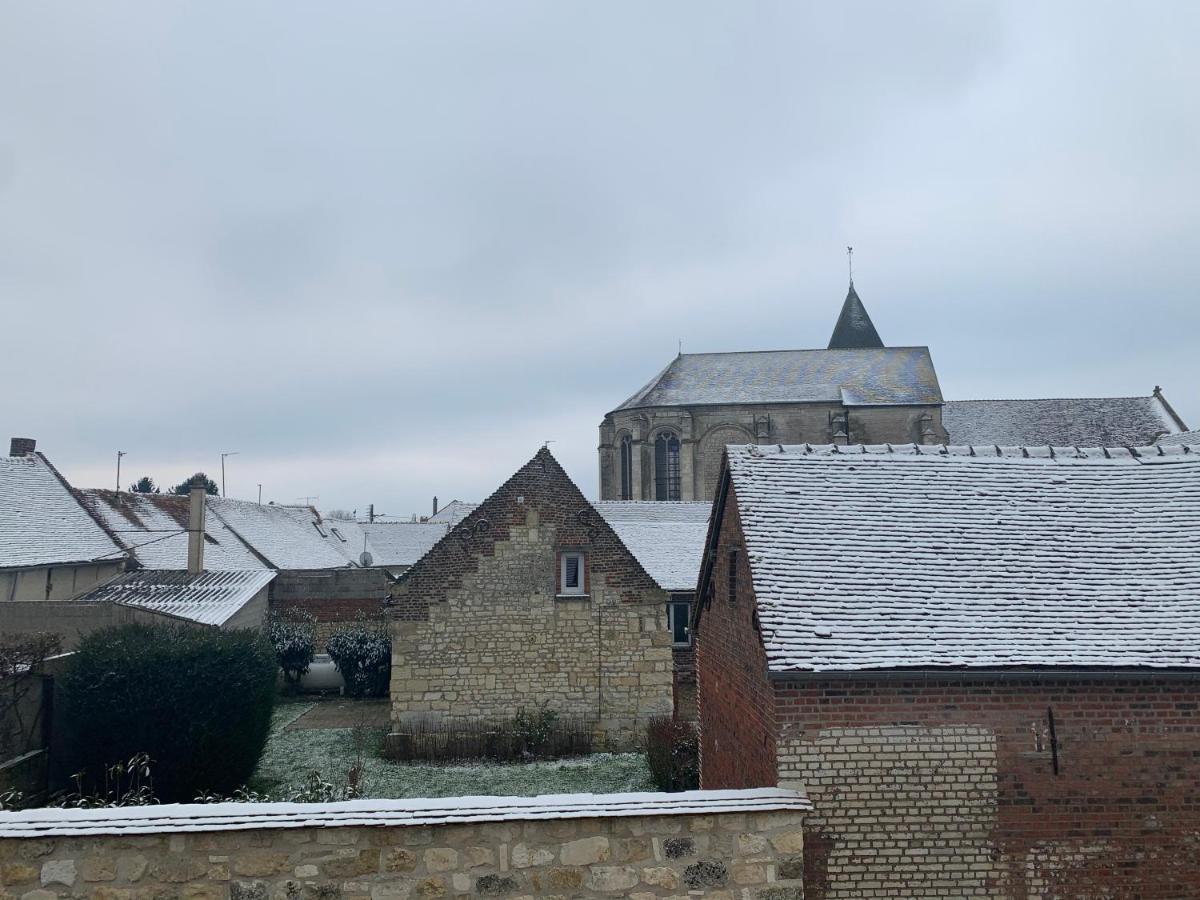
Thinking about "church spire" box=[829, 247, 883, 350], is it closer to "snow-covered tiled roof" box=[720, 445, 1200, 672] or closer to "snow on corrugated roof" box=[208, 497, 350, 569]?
"snow on corrugated roof" box=[208, 497, 350, 569]

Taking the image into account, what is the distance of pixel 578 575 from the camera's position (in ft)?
55.0

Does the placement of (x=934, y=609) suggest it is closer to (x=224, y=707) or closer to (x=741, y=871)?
(x=741, y=871)

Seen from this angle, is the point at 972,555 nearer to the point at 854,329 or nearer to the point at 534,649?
the point at 534,649

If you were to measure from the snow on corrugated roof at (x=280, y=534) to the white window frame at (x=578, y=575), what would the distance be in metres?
17.1

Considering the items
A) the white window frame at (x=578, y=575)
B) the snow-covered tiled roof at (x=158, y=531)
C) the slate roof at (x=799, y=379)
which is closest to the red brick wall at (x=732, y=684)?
the white window frame at (x=578, y=575)

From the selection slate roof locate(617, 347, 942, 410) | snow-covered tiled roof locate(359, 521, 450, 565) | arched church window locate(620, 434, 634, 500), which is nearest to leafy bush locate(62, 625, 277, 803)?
arched church window locate(620, 434, 634, 500)

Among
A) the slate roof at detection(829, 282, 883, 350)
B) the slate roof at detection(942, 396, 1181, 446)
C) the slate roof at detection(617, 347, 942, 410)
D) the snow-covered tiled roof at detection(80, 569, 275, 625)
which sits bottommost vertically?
the snow-covered tiled roof at detection(80, 569, 275, 625)

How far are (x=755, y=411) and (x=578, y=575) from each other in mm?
27486

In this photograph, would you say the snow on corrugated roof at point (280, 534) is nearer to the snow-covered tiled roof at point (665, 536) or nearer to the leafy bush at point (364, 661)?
the leafy bush at point (364, 661)

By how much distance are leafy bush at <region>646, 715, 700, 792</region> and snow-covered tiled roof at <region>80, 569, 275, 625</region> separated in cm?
991

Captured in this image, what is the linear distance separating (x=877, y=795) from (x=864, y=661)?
1.09 metres

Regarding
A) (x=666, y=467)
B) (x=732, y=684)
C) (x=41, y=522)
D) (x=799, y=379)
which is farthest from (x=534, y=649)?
(x=799, y=379)

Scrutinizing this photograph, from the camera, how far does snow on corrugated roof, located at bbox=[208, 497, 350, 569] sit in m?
31.5

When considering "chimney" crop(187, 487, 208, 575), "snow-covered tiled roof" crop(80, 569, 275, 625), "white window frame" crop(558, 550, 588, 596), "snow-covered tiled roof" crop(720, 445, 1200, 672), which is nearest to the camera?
"snow-covered tiled roof" crop(720, 445, 1200, 672)
